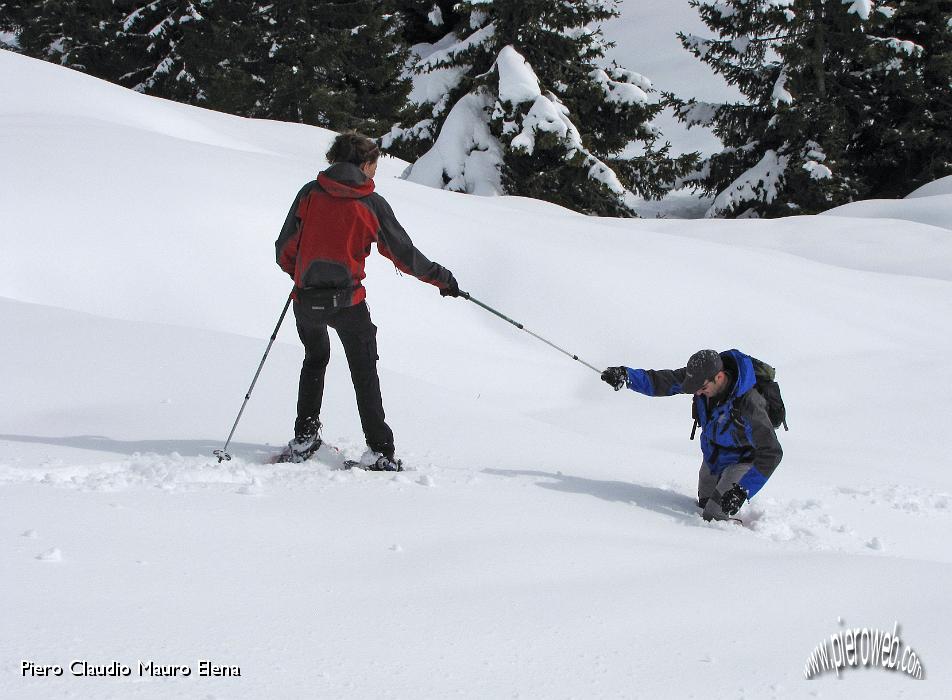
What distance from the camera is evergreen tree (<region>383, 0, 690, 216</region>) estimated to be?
672 inches

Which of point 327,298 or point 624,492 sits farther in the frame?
point 624,492

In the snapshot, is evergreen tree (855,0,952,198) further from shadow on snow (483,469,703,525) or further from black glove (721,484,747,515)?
black glove (721,484,747,515)

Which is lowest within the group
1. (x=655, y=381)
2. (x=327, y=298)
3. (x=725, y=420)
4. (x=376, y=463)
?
(x=376, y=463)

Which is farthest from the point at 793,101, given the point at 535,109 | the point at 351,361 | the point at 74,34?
the point at 74,34

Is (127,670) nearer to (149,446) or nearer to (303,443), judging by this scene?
(303,443)

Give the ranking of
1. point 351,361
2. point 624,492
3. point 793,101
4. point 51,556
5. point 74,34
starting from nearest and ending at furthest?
point 51,556
point 351,361
point 624,492
point 793,101
point 74,34

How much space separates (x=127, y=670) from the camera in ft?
6.38

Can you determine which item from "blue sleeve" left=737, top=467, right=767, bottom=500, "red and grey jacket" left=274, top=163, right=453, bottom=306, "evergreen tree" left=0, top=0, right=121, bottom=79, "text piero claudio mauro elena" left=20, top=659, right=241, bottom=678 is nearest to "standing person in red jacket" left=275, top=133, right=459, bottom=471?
"red and grey jacket" left=274, top=163, right=453, bottom=306

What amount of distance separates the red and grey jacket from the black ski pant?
101 millimetres

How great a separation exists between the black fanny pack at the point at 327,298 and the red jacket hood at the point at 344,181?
403 mm

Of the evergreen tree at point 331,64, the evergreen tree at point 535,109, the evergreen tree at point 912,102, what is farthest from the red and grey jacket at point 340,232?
the evergreen tree at point 331,64

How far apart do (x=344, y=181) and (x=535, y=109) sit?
1373cm

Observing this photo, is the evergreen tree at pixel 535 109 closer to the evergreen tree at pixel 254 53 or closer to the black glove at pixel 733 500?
the evergreen tree at pixel 254 53

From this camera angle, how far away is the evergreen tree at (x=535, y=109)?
672 inches
